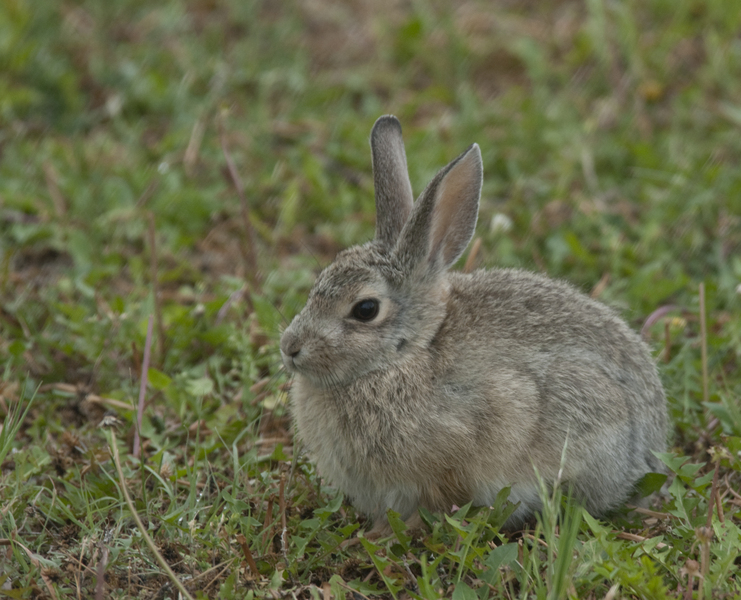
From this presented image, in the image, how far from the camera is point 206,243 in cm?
626

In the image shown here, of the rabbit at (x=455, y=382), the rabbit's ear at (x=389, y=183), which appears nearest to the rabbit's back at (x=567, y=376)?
the rabbit at (x=455, y=382)

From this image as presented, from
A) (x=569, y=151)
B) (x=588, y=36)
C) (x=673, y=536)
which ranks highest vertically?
(x=588, y=36)

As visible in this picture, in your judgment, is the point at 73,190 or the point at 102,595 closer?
the point at 102,595

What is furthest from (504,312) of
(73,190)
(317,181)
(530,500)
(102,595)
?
(73,190)

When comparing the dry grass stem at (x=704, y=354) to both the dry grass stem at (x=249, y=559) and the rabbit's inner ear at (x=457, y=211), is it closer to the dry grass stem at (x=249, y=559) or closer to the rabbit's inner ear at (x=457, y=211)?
the rabbit's inner ear at (x=457, y=211)

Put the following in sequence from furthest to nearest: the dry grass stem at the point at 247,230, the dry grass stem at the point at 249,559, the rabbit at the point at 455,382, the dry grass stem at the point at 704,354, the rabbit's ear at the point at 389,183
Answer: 1. the dry grass stem at the point at 247,230
2. the dry grass stem at the point at 704,354
3. the rabbit's ear at the point at 389,183
4. the rabbit at the point at 455,382
5. the dry grass stem at the point at 249,559

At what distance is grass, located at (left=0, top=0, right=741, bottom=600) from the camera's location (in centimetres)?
365

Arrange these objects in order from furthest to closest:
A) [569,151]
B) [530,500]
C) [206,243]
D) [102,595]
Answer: [569,151]
[206,243]
[530,500]
[102,595]

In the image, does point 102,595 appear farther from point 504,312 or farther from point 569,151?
point 569,151

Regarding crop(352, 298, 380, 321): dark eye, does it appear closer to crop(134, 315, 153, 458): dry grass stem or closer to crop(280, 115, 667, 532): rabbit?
crop(280, 115, 667, 532): rabbit

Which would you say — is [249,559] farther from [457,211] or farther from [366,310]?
[457,211]

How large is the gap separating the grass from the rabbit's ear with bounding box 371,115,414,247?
1.05m

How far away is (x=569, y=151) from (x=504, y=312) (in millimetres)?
2949

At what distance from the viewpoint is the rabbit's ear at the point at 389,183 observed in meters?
4.55
